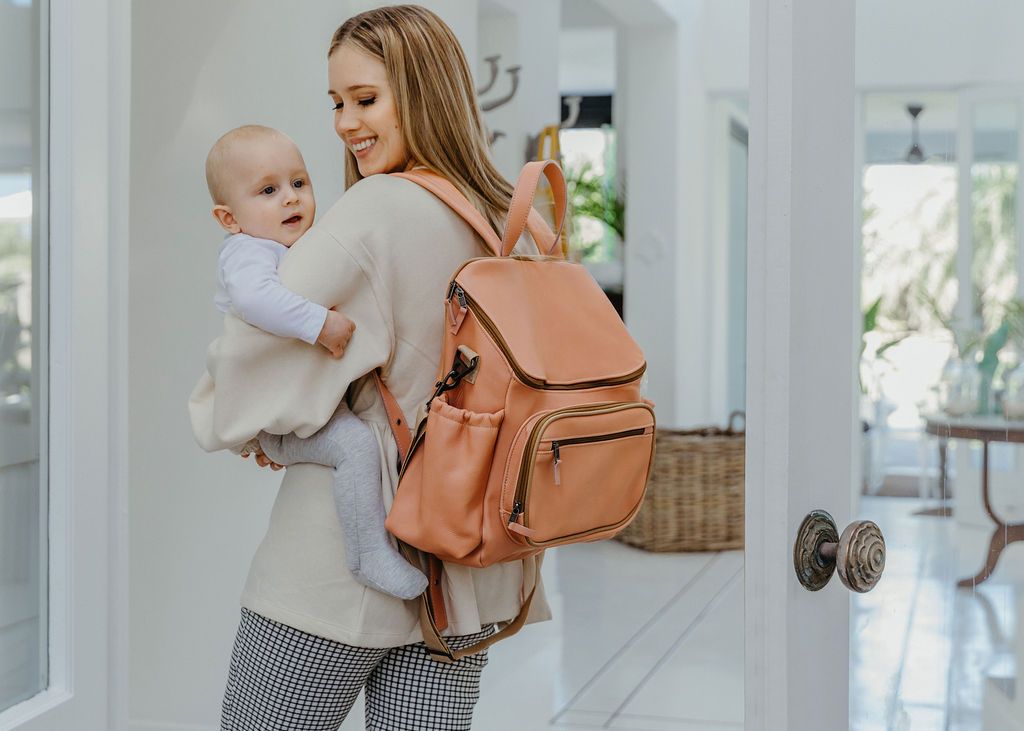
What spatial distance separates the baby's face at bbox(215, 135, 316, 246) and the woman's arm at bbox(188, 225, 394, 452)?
144 mm

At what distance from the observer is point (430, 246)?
138 centimetres

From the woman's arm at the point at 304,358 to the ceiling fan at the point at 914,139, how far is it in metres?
0.63

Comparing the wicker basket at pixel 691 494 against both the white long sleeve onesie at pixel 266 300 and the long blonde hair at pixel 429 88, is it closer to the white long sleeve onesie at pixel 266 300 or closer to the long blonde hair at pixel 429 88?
the long blonde hair at pixel 429 88

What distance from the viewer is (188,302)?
2568 millimetres

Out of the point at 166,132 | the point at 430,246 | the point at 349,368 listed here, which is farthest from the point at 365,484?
the point at 166,132

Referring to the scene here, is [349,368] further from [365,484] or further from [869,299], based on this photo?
[869,299]

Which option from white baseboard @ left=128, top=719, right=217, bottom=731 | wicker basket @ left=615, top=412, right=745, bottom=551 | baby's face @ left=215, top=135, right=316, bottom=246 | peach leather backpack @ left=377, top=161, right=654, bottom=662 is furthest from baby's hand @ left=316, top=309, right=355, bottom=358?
wicker basket @ left=615, top=412, right=745, bottom=551

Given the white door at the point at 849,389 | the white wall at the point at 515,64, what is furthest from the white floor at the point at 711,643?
the white wall at the point at 515,64

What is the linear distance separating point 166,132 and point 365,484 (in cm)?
145

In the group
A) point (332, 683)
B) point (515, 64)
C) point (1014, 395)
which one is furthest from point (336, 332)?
point (515, 64)

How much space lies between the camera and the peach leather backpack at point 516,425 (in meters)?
1.26

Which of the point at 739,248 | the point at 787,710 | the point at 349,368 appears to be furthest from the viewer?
the point at 739,248

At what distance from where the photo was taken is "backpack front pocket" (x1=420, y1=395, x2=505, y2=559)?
1.26 meters

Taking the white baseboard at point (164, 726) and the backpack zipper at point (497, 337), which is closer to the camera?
the backpack zipper at point (497, 337)
